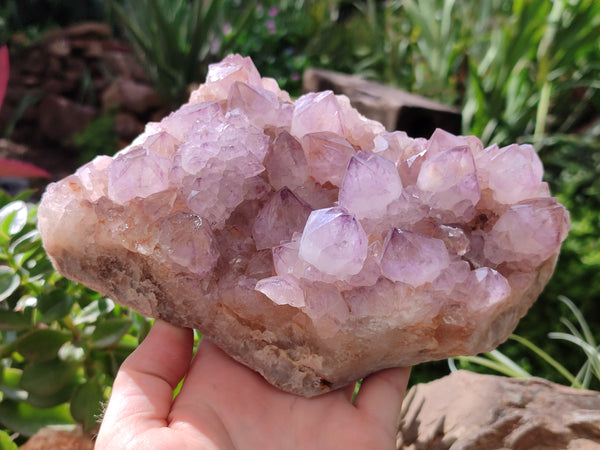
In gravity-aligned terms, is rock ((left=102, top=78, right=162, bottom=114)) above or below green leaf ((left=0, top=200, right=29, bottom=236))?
below

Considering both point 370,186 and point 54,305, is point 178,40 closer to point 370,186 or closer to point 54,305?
point 54,305

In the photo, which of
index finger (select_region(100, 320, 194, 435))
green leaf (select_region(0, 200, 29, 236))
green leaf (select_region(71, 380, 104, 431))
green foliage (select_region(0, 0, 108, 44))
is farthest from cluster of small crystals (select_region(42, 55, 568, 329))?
green foliage (select_region(0, 0, 108, 44))

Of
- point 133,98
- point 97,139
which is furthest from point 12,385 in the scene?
point 133,98

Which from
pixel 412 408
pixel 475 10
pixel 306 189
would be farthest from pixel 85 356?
pixel 475 10

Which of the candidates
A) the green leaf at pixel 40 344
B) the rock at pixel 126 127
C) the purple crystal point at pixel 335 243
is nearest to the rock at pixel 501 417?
the purple crystal point at pixel 335 243

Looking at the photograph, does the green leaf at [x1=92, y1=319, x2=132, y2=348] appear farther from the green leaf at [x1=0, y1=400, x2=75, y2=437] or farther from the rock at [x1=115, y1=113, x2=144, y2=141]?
the rock at [x1=115, y1=113, x2=144, y2=141]
